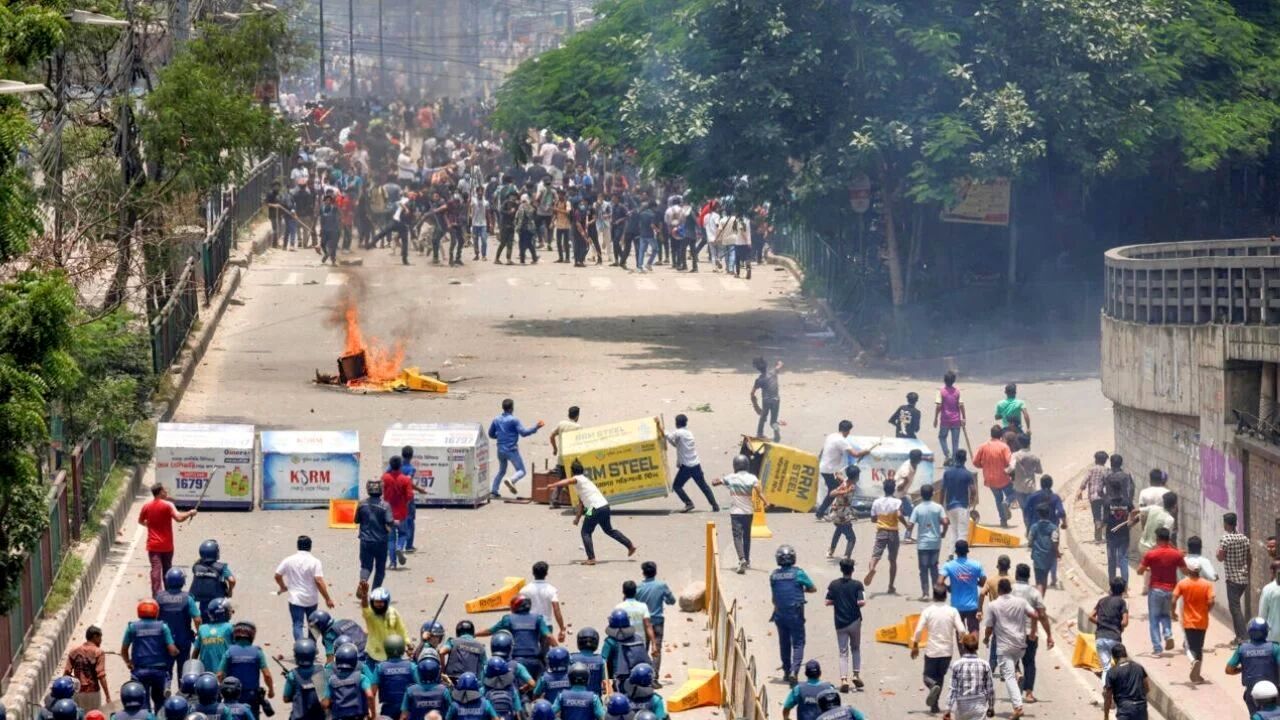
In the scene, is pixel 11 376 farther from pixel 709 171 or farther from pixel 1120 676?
pixel 709 171

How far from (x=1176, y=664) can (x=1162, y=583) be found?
735 millimetres

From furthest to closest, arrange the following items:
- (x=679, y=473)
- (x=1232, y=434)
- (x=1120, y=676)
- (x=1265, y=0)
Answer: (x=1265, y=0) → (x=679, y=473) → (x=1232, y=434) → (x=1120, y=676)

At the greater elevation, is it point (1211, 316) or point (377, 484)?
point (1211, 316)

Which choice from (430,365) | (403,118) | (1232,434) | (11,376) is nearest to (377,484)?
(11,376)

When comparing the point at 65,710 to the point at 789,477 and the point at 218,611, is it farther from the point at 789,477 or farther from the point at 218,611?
the point at 789,477

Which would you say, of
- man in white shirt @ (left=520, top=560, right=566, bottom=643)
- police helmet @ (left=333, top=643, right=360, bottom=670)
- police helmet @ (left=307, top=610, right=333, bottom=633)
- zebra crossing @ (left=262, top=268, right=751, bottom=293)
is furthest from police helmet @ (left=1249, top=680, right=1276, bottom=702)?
zebra crossing @ (left=262, top=268, right=751, bottom=293)

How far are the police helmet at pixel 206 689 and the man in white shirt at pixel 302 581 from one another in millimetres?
3979

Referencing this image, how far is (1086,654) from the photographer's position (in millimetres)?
19562

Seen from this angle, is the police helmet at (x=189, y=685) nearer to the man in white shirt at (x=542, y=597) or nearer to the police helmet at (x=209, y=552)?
the police helmet at (x=209, y=552)

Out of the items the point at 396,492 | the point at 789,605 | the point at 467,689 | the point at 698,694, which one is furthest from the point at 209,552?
the point at 789,605

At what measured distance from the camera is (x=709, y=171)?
35031mm

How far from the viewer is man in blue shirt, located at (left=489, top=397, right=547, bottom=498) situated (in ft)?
81.5

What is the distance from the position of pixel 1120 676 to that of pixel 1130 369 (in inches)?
363

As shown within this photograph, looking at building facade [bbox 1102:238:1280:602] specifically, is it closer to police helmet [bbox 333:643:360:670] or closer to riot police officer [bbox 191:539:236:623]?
police helmet [bbox 333:643:360:670]
